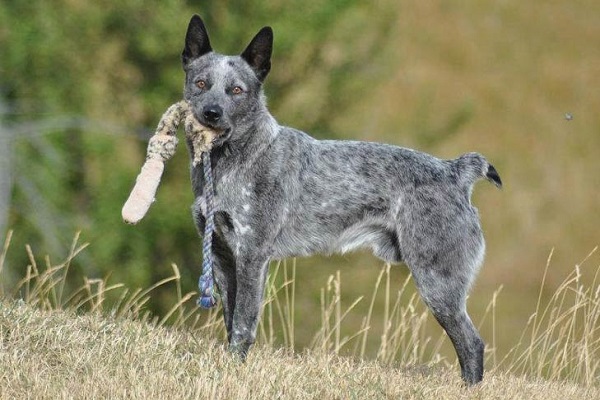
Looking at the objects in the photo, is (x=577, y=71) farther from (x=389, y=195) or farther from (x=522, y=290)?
(x=389, y=195)

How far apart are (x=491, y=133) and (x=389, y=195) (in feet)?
67.7

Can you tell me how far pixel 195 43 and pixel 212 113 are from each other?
0.64m

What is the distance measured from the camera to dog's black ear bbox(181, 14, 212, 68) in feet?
23.0

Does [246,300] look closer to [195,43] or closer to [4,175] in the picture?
[195,43]

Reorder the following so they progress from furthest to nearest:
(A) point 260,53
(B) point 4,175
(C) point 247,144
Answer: (B) point 4,175 < (A) point 260,53 < (C) point 247,144

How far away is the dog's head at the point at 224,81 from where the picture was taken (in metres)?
6.73

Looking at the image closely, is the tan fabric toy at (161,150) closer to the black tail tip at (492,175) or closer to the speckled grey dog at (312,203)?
the speckled grey dog at (312,203)

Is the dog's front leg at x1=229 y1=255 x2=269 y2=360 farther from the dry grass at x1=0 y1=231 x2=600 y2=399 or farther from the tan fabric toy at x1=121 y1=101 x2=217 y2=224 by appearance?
the tan fabric toy at x1=121 y1=101 x2=217 y2=224

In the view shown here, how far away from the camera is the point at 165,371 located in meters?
5.90

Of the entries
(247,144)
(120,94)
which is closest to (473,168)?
(247,144)

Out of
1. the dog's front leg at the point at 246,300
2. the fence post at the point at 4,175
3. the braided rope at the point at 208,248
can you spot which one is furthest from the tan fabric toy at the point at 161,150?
the fence post at the point at 4,175

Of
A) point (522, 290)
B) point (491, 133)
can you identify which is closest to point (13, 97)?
point (522, 290)

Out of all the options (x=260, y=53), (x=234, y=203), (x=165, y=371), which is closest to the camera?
(x=165, y=371)

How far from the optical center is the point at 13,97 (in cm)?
1716
